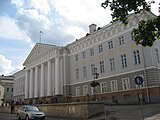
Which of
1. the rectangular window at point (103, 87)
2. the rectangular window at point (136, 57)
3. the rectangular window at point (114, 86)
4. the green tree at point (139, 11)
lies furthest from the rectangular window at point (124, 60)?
the green tree at point (139, 11)

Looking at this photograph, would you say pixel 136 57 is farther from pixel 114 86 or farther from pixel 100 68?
pixel 100 68

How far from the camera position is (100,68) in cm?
4578

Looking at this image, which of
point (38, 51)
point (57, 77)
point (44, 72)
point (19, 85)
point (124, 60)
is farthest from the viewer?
point (19, 85)

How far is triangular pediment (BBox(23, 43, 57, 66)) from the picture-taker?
60869mm

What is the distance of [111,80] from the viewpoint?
42281mm

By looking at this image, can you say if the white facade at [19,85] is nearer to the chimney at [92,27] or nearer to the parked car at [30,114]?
the chimney at [92,27]

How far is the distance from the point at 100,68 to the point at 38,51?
26.2m

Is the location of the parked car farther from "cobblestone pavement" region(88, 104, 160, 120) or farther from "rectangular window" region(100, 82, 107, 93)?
"rectangular window" region(100, 82, 107, 93)

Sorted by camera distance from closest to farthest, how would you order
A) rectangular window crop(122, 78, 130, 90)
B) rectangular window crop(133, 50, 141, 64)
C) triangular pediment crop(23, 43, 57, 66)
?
rectangular window crop(133, 50, 141, 64), rectangular window crop(122, 78, 130, 90), triangular pediment crop(23, 43, 57, 66)

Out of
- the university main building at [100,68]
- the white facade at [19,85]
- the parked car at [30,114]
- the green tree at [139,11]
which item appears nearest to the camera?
the green tree at [139,11]

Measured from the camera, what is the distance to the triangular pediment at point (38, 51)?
60869 mm

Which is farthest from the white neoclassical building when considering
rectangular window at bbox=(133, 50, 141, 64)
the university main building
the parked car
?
the parked car

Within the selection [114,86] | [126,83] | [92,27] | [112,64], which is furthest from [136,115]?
[92,27]

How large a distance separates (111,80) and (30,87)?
1243 inches
